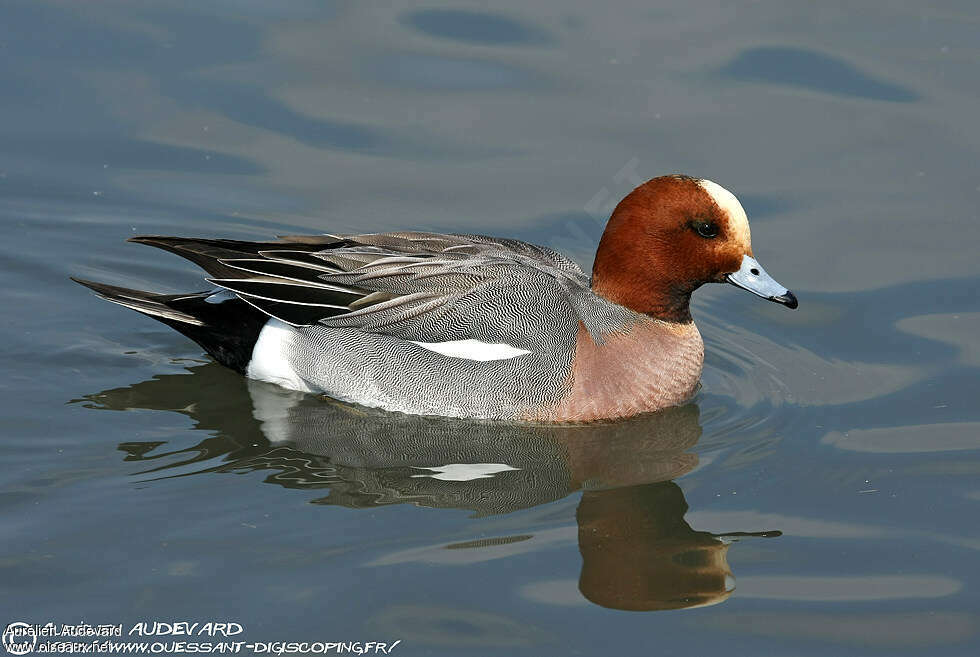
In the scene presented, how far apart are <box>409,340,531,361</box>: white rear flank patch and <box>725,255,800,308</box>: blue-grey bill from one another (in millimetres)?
1054

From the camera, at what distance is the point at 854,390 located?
700cm

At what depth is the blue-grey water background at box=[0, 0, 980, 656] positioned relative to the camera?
524 centimetres

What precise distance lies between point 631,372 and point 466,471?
1.02 metres

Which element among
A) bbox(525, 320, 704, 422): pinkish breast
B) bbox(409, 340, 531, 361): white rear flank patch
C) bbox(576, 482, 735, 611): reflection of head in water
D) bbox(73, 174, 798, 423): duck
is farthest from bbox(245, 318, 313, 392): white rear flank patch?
bbox(576, 482, 735, 611): reflection of head in water

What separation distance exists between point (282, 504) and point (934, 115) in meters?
5.32

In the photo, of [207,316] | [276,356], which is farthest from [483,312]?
[207,316]

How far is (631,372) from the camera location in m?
6.76

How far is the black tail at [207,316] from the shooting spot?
276 inches

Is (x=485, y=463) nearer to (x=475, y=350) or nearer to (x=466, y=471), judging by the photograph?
(x=466, y=471)

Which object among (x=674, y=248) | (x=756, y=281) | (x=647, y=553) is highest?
(x=674, y=248)

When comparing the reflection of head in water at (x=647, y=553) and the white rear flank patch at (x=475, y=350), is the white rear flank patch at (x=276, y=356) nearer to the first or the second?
the white rear flank patch at (x=475, y=350)

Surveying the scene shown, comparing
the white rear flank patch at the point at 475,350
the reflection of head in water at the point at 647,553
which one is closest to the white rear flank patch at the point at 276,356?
the white rear flank patch at the point at 475,350

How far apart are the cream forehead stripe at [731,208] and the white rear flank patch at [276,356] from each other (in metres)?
2.08

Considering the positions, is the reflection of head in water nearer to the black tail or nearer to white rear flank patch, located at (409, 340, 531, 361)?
white rear flank patch, located at (409, 340, 531, 361)
